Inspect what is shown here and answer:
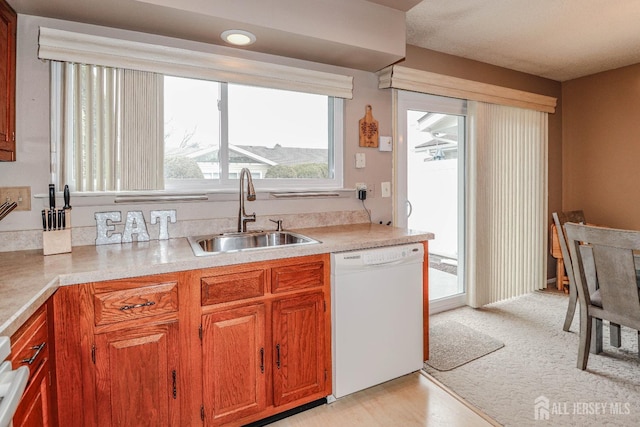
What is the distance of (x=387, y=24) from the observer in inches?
85.3

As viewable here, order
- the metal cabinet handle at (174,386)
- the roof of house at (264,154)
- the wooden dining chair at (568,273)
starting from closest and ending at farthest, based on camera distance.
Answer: the metal cabinet handle at (174,386)
the roof of house at (264,154)
the wooden dining chair at (568,273)

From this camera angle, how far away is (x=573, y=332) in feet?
8.75

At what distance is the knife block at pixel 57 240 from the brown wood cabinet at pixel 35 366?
1.64ft

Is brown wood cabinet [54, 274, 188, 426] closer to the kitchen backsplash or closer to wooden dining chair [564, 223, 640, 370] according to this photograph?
the kitchen backsplash

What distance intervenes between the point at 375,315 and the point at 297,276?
1.74 ft

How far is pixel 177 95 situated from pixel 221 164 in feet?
1.61

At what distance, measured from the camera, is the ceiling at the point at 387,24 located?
1.68 meters

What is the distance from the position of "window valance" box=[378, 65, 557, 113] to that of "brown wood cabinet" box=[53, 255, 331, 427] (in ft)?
5.40

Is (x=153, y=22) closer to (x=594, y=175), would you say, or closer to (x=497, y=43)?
(x=497, y=43)

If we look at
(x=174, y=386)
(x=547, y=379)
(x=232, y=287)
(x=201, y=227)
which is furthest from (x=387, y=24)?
(x=547, y=379)

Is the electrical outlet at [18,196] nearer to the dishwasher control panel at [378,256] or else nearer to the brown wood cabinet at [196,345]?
the brown wood cabinet at [196,345]

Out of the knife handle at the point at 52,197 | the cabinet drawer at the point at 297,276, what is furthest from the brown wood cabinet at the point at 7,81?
the cabinet drawer at the point at 297,276

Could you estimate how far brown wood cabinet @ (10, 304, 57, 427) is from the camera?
3.09ft

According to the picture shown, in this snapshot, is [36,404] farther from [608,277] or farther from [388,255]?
[608,277]
